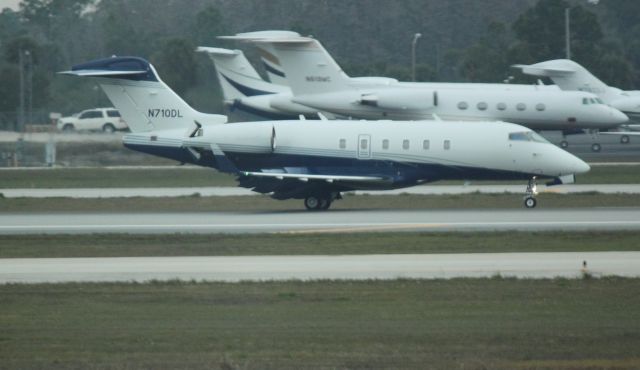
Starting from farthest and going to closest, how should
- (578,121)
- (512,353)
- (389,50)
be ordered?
(389,50) → (578,121) → (512,353)

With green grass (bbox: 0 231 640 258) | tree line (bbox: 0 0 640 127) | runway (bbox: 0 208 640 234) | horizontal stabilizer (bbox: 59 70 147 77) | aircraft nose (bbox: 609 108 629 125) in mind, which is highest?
tree line (bbox: 0 0 640 127)

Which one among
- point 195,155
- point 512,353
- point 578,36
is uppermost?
point 578,36

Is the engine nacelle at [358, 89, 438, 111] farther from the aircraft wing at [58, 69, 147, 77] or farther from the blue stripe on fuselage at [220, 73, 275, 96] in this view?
the aircraft wing at [58, 69, 147, 77]

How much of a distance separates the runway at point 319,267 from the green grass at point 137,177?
2126 cm

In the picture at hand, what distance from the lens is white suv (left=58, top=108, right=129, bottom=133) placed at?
76000mm

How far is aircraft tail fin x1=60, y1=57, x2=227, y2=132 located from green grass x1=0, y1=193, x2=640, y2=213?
2505mm

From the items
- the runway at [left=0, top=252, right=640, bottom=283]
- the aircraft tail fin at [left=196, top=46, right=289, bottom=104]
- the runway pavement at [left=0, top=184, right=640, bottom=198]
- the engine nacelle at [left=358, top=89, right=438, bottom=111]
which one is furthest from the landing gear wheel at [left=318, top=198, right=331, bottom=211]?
the aircraft tail fin at [left=196, top=46, right=289, bottom=104]

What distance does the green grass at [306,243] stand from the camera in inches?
942

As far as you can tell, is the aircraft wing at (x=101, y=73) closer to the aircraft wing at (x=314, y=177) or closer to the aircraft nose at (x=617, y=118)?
the aircraft wing at (x=314, y=177)

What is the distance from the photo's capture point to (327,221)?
30844mm

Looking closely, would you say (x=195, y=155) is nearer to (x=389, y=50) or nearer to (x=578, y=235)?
(x=578, y=235)

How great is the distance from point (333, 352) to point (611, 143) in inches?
2208

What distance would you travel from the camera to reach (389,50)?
356ft

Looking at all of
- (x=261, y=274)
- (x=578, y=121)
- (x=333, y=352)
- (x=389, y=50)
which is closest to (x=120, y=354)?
(x=333, y=352)
